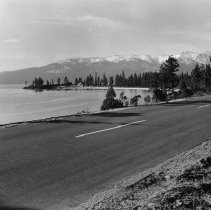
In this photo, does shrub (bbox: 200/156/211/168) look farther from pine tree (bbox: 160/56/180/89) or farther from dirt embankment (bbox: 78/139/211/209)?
pine tree (bbox: 160/56/180/89)

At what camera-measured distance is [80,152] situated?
9609 mm

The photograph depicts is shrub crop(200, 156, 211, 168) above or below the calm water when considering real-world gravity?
above

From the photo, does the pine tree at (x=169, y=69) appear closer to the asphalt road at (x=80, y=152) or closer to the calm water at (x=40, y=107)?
the calm water at (x=40, y=107)

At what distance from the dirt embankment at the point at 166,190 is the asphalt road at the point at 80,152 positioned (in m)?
0.49

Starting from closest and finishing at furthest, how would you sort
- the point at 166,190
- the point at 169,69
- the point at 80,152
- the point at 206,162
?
the point at 166,190 → the point at 206,162 → the point at 80,152 → the point at 169,69

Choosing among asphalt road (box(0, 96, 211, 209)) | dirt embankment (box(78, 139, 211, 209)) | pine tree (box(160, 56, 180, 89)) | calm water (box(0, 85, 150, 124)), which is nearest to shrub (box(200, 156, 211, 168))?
dirt embankment (box(78, 139, 211, 209))

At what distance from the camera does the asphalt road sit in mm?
6809

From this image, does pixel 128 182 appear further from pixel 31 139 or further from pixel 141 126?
pixel 141 126

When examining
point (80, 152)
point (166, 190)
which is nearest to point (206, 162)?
point (166, 190)

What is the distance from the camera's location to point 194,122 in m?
15.0

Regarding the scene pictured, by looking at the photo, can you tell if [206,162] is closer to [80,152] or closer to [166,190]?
[166,190]

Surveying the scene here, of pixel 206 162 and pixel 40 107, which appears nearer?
pixel 206 162

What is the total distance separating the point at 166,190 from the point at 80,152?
3766mm

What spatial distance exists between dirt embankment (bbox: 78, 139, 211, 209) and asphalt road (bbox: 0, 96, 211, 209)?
492 millimetres
